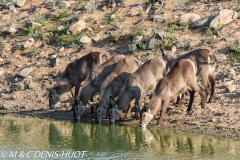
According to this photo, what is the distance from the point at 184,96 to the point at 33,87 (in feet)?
16.3

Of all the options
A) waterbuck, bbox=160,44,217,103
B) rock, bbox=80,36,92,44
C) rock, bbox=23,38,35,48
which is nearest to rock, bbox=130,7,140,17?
rock, bbox=80,36,92,44

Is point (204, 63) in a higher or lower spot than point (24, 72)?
lower

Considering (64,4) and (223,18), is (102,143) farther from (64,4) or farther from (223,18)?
(64,4)

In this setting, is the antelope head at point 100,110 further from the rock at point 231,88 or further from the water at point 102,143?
the rock at point 231,88

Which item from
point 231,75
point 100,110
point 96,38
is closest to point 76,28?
point 96,38

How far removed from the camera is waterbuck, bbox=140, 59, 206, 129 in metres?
15.7

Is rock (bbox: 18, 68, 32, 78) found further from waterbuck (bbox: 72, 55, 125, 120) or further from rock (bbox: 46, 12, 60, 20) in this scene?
rock (bbox: 46, 12, 60, 20)

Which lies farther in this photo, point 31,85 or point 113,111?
point 31,85

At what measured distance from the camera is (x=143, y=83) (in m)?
16.5

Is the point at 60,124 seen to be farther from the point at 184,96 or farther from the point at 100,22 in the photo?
the point at 100,22

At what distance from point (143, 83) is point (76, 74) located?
114 inches

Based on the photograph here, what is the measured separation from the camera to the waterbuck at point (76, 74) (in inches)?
724

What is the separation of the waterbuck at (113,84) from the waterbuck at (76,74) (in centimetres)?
139

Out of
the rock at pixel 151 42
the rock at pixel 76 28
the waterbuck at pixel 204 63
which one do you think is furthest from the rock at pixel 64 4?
the waterbuck at pixel 204 63
